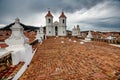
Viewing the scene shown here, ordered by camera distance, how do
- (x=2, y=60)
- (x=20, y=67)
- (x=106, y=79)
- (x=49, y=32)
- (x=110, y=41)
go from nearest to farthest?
(x=106, y=79) → (x=2, y=60) → (x=20, y=67) → (x=110, y=41) → (x=49, y=32)

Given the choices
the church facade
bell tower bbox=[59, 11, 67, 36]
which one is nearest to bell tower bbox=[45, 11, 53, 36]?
the church facade

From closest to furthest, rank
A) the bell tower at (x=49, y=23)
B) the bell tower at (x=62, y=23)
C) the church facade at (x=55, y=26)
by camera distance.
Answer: the bell tower at (x=49, y=23)
the church facade at (x=55, y=26)
the bell tower at (x=62, y=23)

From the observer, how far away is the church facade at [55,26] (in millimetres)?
65188

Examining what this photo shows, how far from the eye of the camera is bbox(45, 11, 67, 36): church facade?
214ft

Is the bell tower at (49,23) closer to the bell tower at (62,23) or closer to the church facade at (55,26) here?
the church facade at (55,26)

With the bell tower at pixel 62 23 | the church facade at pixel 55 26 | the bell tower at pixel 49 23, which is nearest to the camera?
the bell tower at pixel 49 23

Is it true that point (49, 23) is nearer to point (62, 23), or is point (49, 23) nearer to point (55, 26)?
point (55, 26)

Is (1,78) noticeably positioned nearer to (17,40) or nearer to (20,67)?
(20,67)

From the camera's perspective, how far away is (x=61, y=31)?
216ft

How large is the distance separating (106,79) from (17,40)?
4.01 metres

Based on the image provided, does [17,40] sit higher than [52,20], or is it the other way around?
[52,20]

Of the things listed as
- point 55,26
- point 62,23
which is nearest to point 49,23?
point 55,26

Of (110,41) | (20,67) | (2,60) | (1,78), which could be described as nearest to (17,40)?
(20,67)

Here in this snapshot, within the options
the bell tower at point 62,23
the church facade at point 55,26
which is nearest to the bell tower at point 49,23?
the church facade at point 55,26
